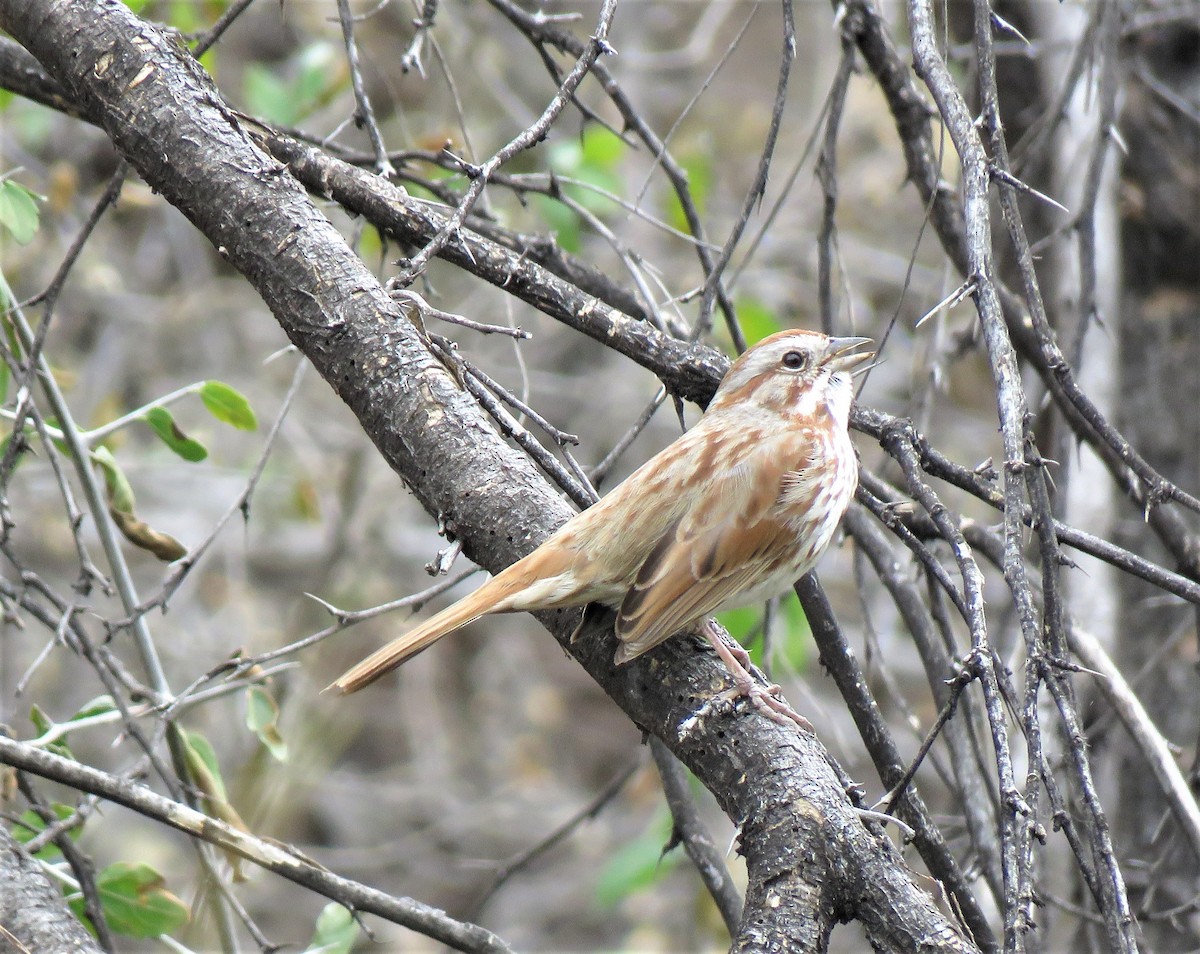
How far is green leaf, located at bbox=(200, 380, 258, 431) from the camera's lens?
3.42 metres

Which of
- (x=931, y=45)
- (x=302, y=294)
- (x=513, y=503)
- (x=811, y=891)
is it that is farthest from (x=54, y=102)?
(x=811, y=891)

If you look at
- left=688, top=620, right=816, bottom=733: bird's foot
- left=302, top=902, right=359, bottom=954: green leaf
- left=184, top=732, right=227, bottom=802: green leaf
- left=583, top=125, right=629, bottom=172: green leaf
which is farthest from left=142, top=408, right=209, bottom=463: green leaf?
left=583, top=125, right=629, bottom=172: green leaf

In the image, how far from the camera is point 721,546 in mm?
3221

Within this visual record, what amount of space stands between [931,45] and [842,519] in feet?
4.59

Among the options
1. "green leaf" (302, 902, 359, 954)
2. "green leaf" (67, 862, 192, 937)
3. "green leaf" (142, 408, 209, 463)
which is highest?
"green leaf" (142, 408, 209, 463)

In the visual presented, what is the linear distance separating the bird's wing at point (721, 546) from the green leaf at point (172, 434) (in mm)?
1297

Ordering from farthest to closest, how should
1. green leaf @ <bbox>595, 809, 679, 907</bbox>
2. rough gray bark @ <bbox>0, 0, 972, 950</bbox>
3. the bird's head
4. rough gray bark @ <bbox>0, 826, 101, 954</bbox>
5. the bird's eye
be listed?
green leaf @ <bbox>595, 809, 679, 907</bbox> < the bird's eye < the bird's head < rough gray bark @ <bbox>0, 0, 972, 950</bbox> < rough gray bark @ <bbox>0, 826, 101, 954</bbox>

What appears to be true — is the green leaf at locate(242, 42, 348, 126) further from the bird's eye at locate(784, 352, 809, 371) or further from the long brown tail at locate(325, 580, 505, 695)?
the long brown tail at locate(325, 580, 505, 695)

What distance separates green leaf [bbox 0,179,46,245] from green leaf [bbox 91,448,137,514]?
57 centimetres

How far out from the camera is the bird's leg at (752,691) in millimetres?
2385

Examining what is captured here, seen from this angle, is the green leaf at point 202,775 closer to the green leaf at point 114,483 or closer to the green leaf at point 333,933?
the green leaf at point 333,933

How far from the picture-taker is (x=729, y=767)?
2316mm

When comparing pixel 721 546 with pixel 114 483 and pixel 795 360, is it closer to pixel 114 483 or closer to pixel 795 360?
pixel 795 360

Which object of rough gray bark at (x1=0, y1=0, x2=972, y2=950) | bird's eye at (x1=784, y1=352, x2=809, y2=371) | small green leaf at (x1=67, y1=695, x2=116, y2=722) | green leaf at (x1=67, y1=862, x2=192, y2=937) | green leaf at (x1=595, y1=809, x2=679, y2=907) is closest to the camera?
rough gray bark at (x1=0, y1=0, x2=972, y2=950)
